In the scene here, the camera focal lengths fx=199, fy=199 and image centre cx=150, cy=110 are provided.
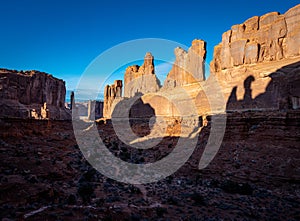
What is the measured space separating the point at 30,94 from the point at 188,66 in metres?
64.6

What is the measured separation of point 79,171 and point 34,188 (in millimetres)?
5139

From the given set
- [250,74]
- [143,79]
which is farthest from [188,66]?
[250,74]

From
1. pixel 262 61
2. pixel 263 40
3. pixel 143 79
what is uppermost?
pixel 263 40

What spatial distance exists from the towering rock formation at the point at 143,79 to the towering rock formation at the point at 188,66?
661cm

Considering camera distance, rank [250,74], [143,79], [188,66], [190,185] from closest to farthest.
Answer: [190,185], [250,74], [188,66], [143,79]

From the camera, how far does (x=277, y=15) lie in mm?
46406

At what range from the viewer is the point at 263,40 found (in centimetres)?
4906

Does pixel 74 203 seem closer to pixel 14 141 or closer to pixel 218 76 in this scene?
pixel 14 141

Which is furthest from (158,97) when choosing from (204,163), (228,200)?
(228,200)

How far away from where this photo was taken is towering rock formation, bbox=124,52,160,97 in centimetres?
8912

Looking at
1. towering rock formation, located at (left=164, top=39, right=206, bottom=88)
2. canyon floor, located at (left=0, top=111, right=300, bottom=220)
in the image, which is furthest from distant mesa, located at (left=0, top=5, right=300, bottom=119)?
canyon floor, located at (left=0, top=111, right=300, bottom=220)

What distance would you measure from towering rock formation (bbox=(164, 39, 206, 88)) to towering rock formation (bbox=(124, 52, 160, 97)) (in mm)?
6614

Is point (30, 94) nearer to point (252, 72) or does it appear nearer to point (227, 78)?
point (227, 78)

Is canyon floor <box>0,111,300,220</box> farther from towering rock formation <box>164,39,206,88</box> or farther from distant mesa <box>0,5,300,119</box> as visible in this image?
towering rock formation <box>164,39,206,88</box>
